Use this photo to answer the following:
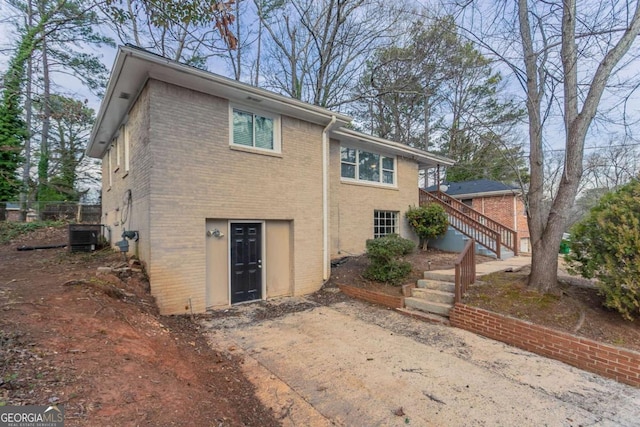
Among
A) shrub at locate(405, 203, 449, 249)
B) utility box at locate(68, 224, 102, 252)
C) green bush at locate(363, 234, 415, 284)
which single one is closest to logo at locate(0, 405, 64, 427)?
green bush at locate(363, 234, 415, 284)

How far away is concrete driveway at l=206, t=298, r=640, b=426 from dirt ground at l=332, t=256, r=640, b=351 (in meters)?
0.67

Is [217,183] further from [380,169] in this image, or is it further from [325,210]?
[380,169]

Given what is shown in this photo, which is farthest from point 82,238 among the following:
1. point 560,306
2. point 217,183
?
point 560,306

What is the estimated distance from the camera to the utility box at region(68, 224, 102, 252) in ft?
29.2

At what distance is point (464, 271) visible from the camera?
6328 mm

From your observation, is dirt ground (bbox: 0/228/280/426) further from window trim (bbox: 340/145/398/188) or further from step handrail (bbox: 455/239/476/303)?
window trim (bbox: 340/145/398/188)

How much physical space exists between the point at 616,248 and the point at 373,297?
4649 millimetres

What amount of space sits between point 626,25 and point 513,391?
6.57m

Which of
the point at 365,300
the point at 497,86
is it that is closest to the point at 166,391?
the point at 365,300

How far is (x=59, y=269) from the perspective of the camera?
6.70 meters

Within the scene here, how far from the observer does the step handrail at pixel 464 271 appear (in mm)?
5952

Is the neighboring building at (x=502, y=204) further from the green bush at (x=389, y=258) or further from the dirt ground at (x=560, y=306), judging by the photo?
the dirt ground at (x=560, y=306)

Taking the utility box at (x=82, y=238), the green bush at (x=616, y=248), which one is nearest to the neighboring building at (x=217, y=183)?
the utility box at (x=82, y=238)

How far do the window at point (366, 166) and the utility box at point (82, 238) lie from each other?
8.55m
